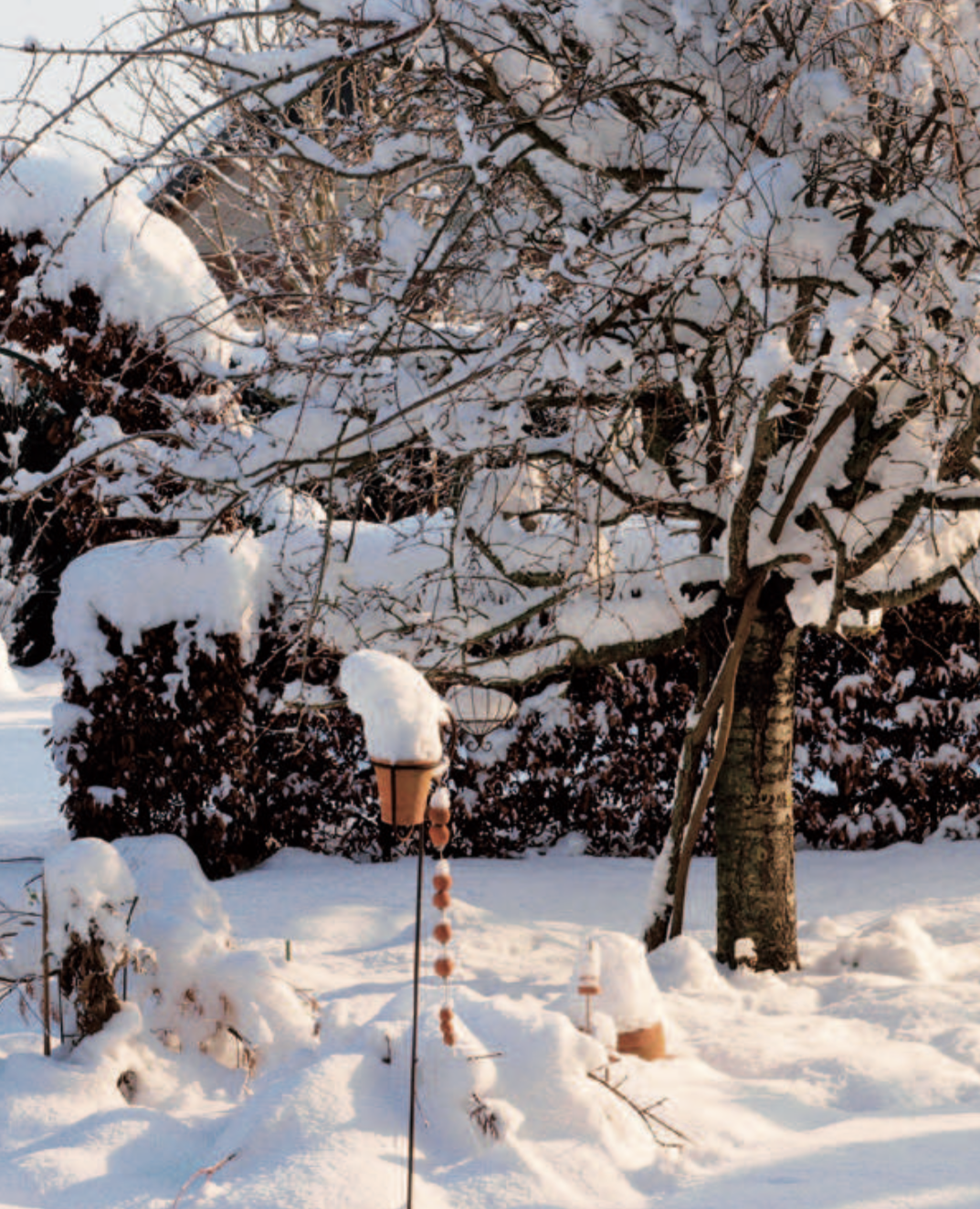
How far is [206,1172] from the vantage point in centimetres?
311

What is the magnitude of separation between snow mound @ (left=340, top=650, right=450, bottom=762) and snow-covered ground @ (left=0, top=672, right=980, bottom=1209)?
92 cm

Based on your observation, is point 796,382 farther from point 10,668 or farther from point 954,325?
point 10,668

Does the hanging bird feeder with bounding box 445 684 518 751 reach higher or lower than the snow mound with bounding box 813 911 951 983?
higher

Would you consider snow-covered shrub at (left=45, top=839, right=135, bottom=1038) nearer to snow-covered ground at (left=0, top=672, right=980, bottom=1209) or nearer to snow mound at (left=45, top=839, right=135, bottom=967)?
snow mound at (left=45, top=839, right=135, bottom=967)

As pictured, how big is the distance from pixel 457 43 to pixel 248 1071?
3312 mm

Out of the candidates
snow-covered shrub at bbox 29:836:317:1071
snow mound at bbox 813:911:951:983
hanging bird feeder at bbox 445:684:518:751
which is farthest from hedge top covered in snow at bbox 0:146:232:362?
snow mound at bbox 813:911:951:983

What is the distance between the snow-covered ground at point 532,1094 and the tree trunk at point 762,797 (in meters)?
0.20

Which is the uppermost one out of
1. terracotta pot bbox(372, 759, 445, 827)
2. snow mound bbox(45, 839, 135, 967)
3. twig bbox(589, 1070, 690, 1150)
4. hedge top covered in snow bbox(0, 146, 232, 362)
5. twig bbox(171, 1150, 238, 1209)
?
hedge top covered in snow bbox(0, 146, 232, 362)

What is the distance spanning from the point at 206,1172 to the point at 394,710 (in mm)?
1214

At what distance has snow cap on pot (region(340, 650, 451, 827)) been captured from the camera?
303 cm

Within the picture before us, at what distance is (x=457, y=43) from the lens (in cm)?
411

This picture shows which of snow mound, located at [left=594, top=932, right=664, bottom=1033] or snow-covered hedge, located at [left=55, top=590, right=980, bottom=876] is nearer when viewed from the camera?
snow mound, located at [left=594, top=932, right=664, bottom=1033]

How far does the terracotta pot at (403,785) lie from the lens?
305 cm

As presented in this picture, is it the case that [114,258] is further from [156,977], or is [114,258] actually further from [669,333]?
[156,977]
